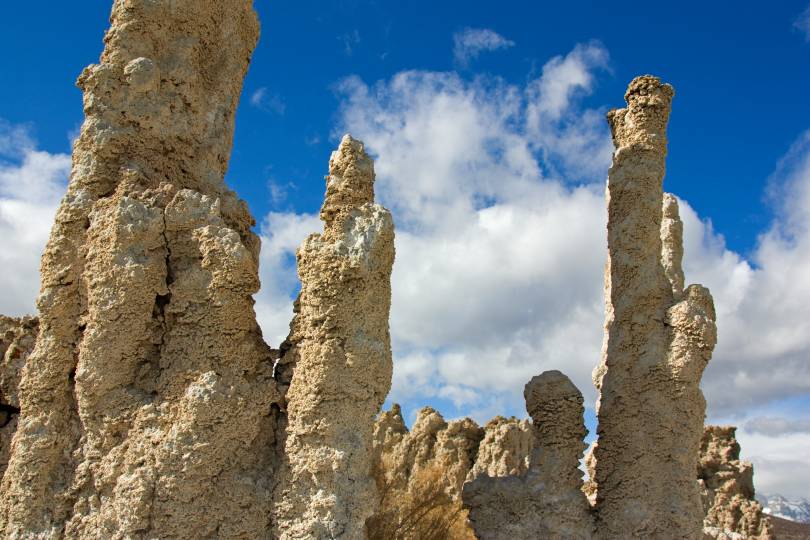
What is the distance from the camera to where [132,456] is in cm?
642

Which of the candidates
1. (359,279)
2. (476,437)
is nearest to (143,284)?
(359,279)

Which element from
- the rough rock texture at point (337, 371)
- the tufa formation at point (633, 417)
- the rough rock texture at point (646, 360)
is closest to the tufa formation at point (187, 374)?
the rough rock texture at point (337, 371)

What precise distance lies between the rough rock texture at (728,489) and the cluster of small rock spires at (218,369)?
777cm

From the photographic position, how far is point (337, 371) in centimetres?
661

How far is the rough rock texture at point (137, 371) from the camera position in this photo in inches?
251

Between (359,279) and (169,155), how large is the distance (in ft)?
8.33

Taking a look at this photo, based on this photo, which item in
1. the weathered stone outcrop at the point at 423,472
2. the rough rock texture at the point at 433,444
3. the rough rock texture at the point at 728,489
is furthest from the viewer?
the rough rock texture at the point at 433,444

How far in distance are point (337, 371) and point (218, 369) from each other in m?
1.03

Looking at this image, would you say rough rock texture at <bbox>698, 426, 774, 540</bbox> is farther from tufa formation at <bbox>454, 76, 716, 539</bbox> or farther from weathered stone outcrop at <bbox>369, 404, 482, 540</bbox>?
tufa formation at <bbox>454, 76, 716, 539</bbox>

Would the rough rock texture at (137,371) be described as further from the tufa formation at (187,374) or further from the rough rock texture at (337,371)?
the rough rock texture at (337,371)

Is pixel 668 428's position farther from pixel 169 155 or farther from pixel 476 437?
pixel 476 437

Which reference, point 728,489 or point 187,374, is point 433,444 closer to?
point 728,489

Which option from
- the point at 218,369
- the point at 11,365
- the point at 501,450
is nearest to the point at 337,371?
the point at 218,369

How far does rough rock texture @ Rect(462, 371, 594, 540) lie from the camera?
8.19m
